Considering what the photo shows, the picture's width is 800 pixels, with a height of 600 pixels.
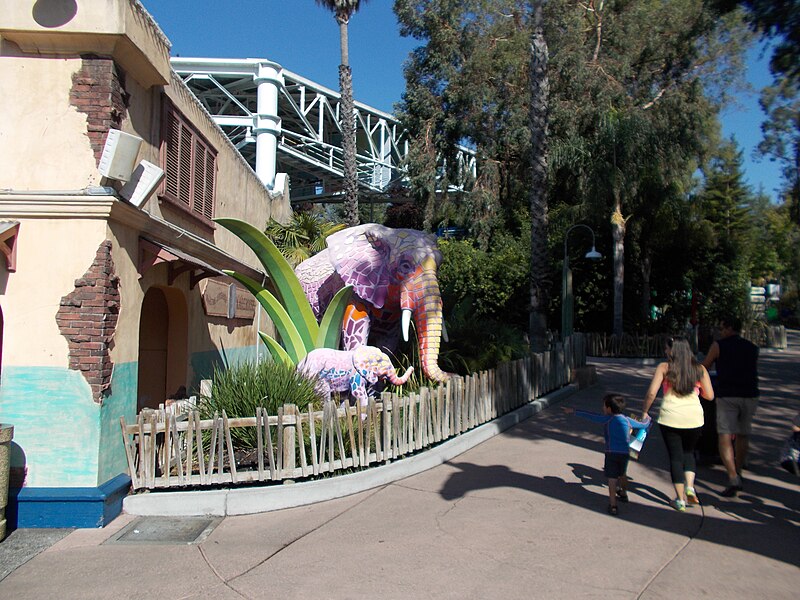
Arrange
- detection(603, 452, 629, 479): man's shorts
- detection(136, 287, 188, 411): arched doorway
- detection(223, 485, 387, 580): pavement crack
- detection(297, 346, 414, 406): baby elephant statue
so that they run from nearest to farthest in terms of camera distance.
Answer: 1. detection(223, 485, 387, 580): pavement crack
2. detection(603, 452, 629, 479): man's shorts
3. detection(297, 346, 414, 406): baby elephant statue
4. detection(136, 287, 188, 411): arched doorway

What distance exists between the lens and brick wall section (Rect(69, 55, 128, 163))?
5.91 meters

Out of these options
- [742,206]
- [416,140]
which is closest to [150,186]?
[416,140]

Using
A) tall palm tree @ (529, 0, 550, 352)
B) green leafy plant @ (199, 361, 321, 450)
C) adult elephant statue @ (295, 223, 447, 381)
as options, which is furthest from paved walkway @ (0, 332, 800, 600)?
tall palm tree @ (529, 0, 550, 352)

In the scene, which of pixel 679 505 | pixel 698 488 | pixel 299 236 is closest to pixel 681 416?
pixel 679 505

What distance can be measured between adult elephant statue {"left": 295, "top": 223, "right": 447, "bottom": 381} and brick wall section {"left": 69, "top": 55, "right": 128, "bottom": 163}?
3.70 metres

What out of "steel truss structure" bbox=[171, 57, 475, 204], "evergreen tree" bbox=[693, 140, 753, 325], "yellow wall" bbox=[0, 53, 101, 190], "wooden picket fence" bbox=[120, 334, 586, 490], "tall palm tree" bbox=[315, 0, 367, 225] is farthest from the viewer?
"steel truss structure" bbox=[171, 57, 475, 204]

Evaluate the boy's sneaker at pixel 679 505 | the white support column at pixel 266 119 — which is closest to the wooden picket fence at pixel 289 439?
the boy's sneaker at pixel 679 505

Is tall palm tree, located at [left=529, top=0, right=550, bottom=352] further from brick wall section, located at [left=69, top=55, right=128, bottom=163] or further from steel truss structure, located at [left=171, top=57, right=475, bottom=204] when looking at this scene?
brick wall section, located at [left=69, top=55, right=128, bottom=163]

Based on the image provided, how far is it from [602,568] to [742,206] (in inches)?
1449

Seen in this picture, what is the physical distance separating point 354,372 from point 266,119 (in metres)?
23.3

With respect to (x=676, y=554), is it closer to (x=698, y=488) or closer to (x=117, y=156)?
(x=698, y=488)

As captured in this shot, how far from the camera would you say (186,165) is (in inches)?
342

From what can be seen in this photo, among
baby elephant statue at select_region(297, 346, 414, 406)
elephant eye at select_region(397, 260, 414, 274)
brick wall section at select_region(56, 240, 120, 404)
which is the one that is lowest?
baby elephant statue at select_region(297, 346, 414, 406)

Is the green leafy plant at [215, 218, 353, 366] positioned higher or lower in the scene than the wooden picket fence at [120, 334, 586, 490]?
higher
